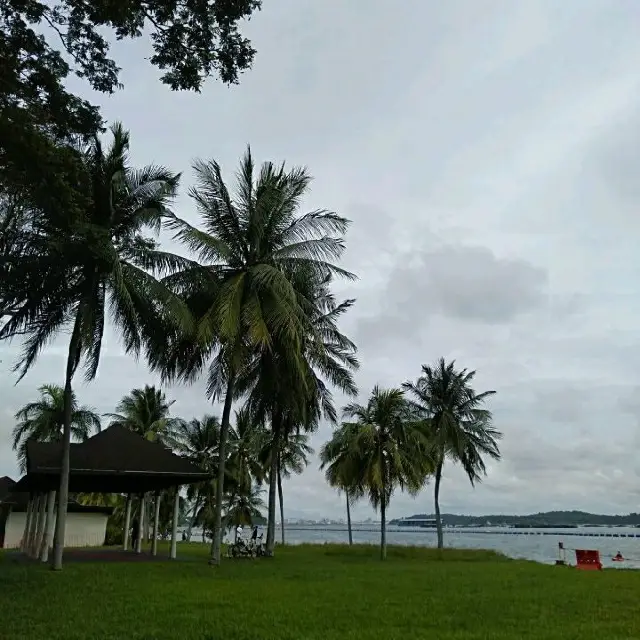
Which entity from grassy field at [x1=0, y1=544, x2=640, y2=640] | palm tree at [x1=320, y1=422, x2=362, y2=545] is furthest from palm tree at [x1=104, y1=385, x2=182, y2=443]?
grassy field at [x1=0, y1=544, x2=640, y2=640]

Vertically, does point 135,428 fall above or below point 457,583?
above

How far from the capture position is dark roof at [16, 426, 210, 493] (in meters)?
18.7

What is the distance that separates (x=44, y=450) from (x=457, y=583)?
12654mm

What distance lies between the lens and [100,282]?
1717 centimetres

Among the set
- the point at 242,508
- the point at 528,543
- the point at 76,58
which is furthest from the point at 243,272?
the point at 528,543

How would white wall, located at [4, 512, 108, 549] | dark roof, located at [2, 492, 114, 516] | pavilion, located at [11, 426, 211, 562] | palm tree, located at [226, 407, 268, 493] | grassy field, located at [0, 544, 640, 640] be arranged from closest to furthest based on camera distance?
1. grassy field, located at [0, 544, 640, 640]
2. pavilion, located at [11, 426, 211, 562]
3. white wall, located at [4, 512, 108, 549]
4. dark roof, located at [2, 492, 114, 516]
5. palm tree, located at [226, 407, 268, 493]

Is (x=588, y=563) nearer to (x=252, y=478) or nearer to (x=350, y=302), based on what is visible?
(x=350, y=302)

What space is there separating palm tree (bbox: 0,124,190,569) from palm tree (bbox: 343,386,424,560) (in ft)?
45.0

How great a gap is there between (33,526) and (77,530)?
33.3ft

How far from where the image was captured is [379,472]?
27.7 metres

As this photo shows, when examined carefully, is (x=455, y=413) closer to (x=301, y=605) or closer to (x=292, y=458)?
(x=292, y=458)

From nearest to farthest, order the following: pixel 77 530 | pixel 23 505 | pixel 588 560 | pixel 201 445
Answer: pixel 588 560
pixel 77 530
pixel 23 505
pixel 201 445

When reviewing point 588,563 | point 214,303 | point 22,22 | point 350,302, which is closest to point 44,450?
point 214,303

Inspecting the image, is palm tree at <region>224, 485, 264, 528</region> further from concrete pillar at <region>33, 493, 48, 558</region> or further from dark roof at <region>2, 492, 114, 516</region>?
concrete pillar at <region>33, 493, 48, 558</region>
